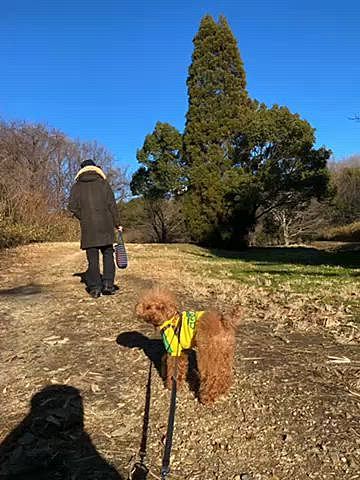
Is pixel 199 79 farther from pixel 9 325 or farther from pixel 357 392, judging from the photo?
pixel 357 392

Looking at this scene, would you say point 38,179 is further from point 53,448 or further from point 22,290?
point 53,448

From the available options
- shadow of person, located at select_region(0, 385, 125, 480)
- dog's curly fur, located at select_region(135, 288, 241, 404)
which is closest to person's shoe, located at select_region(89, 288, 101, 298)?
shadow of person, located at select_region(0, 385, 125, 480)

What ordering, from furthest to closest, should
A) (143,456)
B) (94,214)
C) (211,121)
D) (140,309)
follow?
1. (211,121)
2. (94,214)
3. (140,309)
4. (143,456)

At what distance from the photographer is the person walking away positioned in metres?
5.76

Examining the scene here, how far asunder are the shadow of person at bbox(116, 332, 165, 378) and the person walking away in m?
1.73

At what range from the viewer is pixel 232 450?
2.31 metres

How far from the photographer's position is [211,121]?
65.8 ft

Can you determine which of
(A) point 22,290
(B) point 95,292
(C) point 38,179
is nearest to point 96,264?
(B) point 95,292

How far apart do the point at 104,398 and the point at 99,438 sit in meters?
0.51

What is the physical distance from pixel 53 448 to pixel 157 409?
2.39 ft

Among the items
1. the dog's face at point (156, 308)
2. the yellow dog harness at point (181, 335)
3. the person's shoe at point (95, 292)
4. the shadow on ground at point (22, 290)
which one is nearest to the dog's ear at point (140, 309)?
the dog's face at point (156, 308)

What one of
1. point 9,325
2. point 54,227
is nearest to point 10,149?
point 54,227

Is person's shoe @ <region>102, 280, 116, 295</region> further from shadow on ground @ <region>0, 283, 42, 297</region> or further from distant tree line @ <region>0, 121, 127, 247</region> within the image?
distant tree line @ <region>0, 121, 127, 247</region>

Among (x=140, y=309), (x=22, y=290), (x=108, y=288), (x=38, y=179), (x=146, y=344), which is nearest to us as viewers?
(x=140, y=309)
